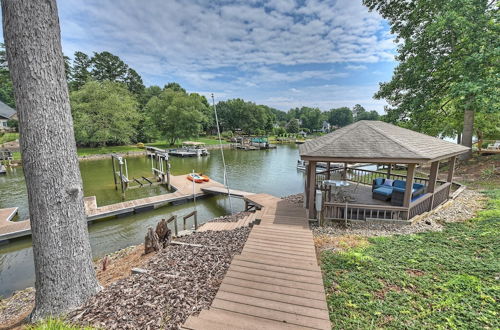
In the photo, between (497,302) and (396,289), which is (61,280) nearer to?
(396,289)

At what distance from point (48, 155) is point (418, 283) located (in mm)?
5904

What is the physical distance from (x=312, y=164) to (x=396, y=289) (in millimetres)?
4213

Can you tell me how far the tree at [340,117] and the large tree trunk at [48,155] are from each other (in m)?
106

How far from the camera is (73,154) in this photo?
10.2ft

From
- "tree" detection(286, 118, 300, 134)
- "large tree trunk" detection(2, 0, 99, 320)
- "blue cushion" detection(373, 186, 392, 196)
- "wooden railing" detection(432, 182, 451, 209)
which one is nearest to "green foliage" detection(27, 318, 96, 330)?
"large tree trunk" detection(2, 0, 99, 320)

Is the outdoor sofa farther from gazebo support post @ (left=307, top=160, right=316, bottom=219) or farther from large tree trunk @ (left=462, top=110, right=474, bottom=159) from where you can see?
large tree trunk @ (left=462, top=110, right=474, bottom=159)

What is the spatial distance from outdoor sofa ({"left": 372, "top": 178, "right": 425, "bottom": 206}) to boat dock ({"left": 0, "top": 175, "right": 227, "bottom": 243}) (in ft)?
29.7

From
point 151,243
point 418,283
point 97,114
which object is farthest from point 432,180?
point 97,114

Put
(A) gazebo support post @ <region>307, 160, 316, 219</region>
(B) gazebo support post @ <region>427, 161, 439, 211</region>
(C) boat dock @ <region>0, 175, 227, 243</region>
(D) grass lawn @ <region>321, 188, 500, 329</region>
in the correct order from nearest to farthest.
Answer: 1. (D) grass lawn @ <region>321, 188, 500, 329</region>
2. (A) gazebo support post @ <region>307, 160, 316, 219</region>
3. (B) gazebo support post @ <region>427, 161, 439, 211</region>
4. (C) boat dock @ <region>0, 175, 227, 243</region>

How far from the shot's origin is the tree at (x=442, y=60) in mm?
10250

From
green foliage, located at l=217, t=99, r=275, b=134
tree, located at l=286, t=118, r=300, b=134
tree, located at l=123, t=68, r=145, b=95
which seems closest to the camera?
tree, located at l=123, t=68, r=145, b=95

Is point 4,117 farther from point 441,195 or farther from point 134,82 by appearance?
point 441,195

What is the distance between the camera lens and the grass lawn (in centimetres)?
294

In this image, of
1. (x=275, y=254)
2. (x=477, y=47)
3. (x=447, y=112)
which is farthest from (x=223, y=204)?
(x=447, y=112)
